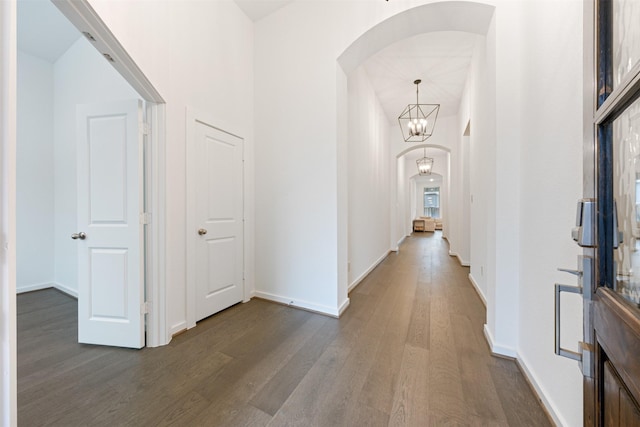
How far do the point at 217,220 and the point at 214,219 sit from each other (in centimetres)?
4

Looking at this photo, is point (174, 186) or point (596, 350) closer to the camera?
point (596, 350)

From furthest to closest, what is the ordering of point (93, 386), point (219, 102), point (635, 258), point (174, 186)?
point (219, 102), point (174, 186), point (93, 386), point (635, 258)

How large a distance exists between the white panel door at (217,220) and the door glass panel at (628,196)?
2720 mm

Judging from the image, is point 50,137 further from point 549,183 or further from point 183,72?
point 549,183

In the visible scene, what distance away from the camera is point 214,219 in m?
2.69

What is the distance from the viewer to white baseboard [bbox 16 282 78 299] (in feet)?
11.3

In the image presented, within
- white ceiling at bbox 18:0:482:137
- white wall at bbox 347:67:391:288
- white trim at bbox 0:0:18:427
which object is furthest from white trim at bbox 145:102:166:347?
white wall at bbox 347:67:391:288

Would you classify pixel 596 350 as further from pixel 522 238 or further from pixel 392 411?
pixel 522 238

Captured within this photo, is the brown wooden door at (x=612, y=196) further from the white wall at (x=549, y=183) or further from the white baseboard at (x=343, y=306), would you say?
the white baseboard at (x=343, y=306)

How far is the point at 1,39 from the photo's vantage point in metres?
0.84

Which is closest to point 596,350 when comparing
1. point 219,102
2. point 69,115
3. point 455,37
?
→ point 219,102

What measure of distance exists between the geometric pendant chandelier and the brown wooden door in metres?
4.42

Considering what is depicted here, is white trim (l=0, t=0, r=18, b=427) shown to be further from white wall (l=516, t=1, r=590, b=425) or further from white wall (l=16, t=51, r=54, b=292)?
white wall (l=16, t=51, r=54, b=292)

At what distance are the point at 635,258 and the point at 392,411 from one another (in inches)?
54.1
